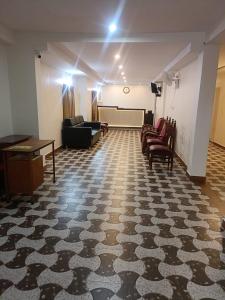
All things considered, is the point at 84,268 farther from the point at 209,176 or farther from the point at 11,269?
the point at 209,176

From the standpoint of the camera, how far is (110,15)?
302cm

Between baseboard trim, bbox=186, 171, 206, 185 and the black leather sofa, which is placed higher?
the black leather sofa

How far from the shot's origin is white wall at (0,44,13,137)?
13.0 feet

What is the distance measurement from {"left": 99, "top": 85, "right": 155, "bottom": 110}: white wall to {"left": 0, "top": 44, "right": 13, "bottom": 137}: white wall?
9290 mm

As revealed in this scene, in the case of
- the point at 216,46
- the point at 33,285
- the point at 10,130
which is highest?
the point at 216,46

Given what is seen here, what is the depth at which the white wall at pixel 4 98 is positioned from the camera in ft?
13.0

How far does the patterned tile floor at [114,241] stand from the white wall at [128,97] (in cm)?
969

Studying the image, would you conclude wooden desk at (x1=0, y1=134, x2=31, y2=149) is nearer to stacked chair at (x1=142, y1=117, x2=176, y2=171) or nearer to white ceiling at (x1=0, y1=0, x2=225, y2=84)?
white ceiling at (x1=0, y1=0, x2=225, y2=84)

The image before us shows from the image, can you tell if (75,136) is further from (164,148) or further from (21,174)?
(21,174)

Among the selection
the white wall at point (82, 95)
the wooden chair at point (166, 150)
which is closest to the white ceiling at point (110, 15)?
the wooden chair at point (166, 150)

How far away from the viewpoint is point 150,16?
3.02 meters

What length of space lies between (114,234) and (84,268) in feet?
1.94

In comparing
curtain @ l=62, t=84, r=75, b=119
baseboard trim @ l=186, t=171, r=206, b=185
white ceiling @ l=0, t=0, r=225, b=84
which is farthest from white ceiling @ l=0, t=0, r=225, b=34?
curtain @ l=62, t=84, r=75, b=119

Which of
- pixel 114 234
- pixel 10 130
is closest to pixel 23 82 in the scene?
pixel 10 130
